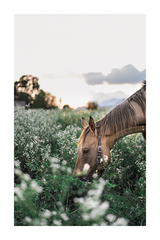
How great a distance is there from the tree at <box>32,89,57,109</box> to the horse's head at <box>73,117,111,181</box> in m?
1.33

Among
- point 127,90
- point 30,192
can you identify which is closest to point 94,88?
point 127,90

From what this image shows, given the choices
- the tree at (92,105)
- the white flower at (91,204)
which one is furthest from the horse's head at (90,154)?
the tree at (92,105)

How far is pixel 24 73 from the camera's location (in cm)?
303

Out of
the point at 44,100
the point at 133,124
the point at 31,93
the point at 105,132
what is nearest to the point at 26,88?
the point at 31,93

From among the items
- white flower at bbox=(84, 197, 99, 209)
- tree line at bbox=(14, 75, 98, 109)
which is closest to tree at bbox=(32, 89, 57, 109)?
tree line at bbox=(14, 75, 98, 109)

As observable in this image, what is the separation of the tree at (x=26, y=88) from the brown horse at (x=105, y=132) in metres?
1.59

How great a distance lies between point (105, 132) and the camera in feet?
7.26

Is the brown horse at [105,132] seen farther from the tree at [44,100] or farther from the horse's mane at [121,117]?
the tree at [44,100]

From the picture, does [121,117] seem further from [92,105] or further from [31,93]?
[31,93]

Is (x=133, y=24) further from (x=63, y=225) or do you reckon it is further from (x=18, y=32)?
(x=63, y=225)

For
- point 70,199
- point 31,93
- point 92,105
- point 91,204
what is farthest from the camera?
point 31,93

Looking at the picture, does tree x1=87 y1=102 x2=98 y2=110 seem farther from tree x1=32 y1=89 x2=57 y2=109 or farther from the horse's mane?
the horse's mane

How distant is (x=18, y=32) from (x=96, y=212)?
289 centimetres

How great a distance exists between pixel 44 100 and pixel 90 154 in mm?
1703
